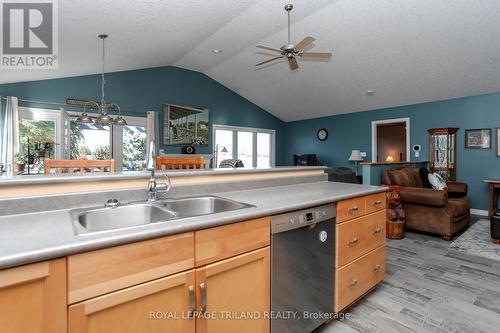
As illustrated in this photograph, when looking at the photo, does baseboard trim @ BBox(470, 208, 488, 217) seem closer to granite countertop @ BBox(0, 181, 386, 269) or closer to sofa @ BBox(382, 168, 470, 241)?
sofa @ BBox(382, 168, 470, 241)

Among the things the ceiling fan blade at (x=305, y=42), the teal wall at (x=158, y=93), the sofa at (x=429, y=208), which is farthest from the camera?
the teal wall at (x=158, y=93)

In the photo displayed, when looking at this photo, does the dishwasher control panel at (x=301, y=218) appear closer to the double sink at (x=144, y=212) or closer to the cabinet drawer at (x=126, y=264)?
the double sink at (x=144, y=212)

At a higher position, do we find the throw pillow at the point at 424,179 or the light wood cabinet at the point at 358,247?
the throw pillow at the point at 424,179

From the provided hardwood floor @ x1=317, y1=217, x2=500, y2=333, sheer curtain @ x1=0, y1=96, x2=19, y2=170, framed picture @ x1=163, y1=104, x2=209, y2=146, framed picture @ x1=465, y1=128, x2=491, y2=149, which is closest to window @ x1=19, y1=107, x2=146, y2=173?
sheer curtain @ x1=0, y1=96, x2=19, y2=170

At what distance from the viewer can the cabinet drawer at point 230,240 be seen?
1.08 meters

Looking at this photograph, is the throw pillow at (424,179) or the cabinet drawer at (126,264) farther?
the throw pillow at (424,179)

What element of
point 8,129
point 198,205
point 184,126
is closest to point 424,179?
point 198,205

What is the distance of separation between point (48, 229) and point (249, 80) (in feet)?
21.2

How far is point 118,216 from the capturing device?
4.56 ft

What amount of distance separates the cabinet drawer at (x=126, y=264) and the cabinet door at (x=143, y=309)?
27 millimetres

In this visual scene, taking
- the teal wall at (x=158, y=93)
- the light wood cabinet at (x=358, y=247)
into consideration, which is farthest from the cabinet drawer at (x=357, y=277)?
the teal wall at (x=158, y=93)

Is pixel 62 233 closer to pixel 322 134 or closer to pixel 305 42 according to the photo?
pixel 305 42

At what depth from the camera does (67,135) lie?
505cm

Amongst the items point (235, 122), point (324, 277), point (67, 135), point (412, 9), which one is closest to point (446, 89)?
point (412, 9)
